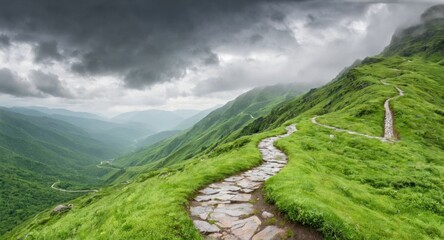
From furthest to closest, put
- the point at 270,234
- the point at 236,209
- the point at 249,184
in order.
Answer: the point at 249,184 → the point at 236,209 → the point at 270,234

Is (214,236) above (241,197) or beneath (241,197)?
beneath

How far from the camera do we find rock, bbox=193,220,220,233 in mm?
16734

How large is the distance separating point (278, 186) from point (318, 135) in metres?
35.4

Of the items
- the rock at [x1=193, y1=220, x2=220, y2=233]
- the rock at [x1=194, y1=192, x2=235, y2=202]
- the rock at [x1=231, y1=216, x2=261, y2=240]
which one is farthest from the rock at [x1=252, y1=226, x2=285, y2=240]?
the rock at [x1=194, y1=192, x2=235, y2=202]

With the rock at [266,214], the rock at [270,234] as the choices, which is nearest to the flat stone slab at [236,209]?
the rock at [266,214]

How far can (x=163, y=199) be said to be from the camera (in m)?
20.4

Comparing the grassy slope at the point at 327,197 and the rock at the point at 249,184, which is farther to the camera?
the rock at the point at 249,184

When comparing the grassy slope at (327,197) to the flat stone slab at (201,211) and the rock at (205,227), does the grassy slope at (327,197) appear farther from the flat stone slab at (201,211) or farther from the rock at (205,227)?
the flat stone slab at (201,211)

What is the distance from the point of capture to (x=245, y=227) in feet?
55.8

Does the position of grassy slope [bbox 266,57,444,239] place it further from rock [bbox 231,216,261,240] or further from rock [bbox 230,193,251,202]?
rock [bbox 231,216,261,240]

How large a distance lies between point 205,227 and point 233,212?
2.43 m

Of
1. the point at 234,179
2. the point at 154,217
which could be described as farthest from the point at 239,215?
the point at 234,179

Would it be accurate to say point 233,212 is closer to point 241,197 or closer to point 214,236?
point 241,197

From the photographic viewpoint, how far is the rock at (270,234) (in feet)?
52.2
